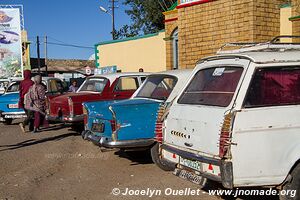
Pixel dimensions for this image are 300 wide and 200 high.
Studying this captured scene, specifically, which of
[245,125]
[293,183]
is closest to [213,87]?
[245,125]

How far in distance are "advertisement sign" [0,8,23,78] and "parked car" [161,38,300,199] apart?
20.4 meters

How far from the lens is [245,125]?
404 cm

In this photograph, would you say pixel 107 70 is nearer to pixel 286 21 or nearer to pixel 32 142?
pixel 32 142

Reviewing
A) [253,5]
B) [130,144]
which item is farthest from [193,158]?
[253,5]

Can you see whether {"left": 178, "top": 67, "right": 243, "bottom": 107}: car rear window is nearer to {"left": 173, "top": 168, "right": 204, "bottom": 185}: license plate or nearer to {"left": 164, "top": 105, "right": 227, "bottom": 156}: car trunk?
{"left": 164, "top": 105, "right": 227, "bottom": 156}: car trunk

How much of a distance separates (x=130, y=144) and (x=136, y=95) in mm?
1667

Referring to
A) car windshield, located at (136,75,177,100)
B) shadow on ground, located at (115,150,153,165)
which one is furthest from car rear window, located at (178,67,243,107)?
shadow on ground, located at (115,150,153,165)

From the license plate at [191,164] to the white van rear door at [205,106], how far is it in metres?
0.15

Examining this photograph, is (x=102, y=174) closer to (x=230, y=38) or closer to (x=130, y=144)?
(x=130, y=144)

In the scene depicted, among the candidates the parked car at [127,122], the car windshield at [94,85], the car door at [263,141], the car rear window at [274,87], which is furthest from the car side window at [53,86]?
the car door at [263,141]

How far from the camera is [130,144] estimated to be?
6.43 meters

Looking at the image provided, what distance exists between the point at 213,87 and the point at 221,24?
6.94 m

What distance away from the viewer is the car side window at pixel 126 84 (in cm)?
1021

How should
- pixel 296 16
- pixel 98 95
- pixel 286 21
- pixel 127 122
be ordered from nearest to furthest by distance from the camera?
pixel 127 122 → pixel 98 95 → pixel 296 16 → pixel 286 21
